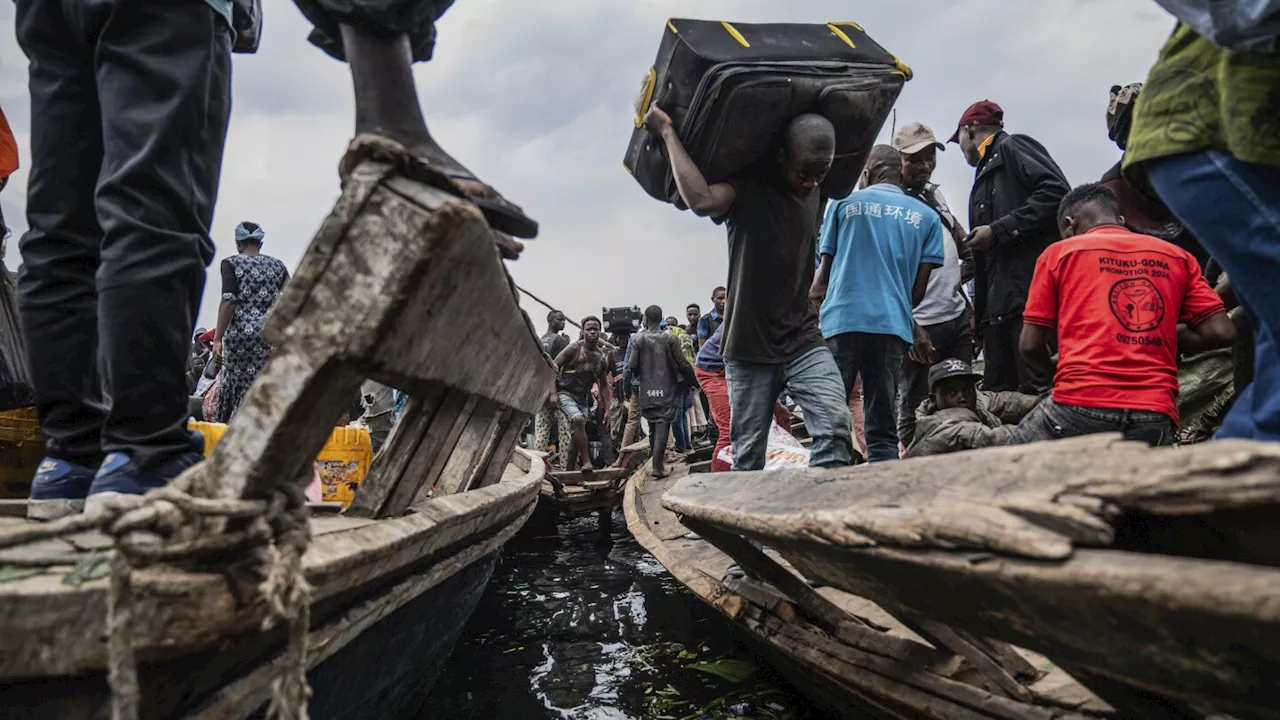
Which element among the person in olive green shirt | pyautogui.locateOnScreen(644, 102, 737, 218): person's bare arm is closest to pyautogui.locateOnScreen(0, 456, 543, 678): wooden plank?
the person in olive green shirt

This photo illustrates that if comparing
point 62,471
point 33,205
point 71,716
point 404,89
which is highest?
point 404,89

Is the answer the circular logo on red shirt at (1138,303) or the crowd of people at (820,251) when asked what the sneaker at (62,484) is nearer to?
the crowd of people at (820,251)

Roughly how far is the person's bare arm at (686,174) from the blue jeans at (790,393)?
69 centimetres

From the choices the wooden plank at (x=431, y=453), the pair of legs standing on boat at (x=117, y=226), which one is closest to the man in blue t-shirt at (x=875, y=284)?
the wooden plank at (x=431, y=453)

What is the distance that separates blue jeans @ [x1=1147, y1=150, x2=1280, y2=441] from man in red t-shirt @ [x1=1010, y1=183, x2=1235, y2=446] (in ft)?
3.16

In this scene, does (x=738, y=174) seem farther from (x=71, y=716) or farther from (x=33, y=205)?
(x=71, y=716)

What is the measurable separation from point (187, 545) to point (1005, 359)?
4.23m

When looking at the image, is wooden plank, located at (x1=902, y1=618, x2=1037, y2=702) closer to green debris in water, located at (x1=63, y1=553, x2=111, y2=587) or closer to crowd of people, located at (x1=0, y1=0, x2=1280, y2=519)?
crowd of people, located at (x1=0, y1=0, x2=1280, y2=519)

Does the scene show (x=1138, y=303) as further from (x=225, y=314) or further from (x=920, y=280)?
(x=225, y=314)

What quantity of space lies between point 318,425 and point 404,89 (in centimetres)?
58

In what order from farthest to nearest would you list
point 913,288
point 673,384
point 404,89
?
point 673,384, point 913,288, point 404,89

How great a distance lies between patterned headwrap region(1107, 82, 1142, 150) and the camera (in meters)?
3.73

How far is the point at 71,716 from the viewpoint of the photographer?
0.88m

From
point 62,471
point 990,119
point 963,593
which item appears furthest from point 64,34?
point 990,119
